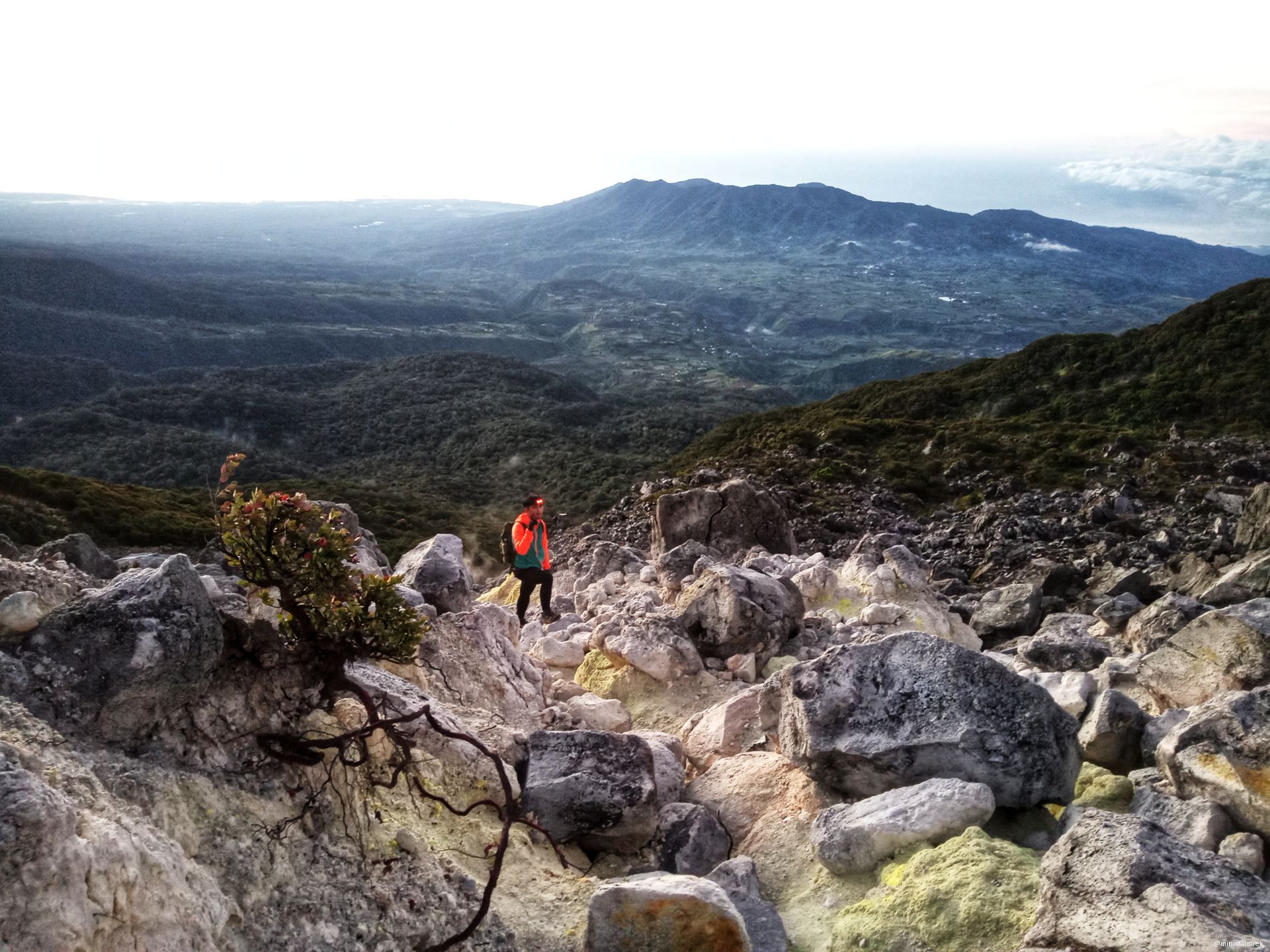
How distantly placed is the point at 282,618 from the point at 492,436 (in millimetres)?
57962

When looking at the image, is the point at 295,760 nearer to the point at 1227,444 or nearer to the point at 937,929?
the point at 937,929

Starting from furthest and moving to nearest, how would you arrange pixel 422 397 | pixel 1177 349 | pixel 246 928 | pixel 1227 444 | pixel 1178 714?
pixel 422 397 → pixel 1177 349 → pixel 1227 444 → pixel 1178 714 → pixel 246 928

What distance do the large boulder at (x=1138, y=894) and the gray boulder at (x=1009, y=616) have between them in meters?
7.00

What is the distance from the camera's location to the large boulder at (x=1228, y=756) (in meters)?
4.75

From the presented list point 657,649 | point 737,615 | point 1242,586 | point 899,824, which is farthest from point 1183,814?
point 1242,586

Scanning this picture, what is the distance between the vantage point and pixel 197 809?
400 cm

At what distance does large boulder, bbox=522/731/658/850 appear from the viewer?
564 cm

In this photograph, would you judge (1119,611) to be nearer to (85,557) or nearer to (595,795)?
(595,795)

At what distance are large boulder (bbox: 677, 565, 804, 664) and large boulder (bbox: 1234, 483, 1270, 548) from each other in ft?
24.7

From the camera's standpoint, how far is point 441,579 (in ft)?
35.4

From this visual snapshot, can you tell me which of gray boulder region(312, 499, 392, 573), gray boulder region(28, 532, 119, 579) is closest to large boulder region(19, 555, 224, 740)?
gray boulder region(312, 499, 392, 573)

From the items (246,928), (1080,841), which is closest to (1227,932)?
(1080,841)

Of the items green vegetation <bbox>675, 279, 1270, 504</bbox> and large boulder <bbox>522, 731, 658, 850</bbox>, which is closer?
large boulder <bbox>522, 731, 658, 850</bbox>

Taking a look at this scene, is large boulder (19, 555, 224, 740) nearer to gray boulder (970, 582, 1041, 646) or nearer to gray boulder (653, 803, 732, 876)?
gray boulder (653, 803, 732, 876)
